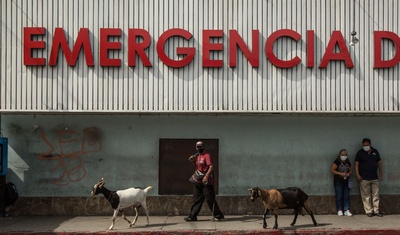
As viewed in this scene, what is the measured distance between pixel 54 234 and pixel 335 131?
23.7 feet

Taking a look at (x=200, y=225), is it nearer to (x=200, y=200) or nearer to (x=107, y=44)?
(x=200, y=200)

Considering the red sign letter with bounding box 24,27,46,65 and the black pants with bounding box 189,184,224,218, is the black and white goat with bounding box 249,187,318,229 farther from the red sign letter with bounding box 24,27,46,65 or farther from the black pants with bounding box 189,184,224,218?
the red sign letter with bounding box 24,27,46,65

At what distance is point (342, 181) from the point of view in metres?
13.0

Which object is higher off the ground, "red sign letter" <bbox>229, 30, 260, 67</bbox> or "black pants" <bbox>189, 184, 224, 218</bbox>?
"red sign letter" <bbox>229, 30, 260, 67</bbox>

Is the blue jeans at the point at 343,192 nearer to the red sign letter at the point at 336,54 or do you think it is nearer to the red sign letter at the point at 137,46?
the red sign letter at the point at 336,54

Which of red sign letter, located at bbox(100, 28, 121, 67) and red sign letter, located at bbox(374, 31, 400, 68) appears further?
red sign letter, located at bbox(374, 31, 400, 68)

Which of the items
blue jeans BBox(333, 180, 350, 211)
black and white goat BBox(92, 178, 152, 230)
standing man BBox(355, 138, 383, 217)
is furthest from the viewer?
blue jeans BBox(333, 180, 350, 211)

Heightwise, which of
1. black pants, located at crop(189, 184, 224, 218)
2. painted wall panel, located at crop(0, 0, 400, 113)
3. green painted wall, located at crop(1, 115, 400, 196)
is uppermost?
painted wall panel, located at crop(0, 0, 400, 113)

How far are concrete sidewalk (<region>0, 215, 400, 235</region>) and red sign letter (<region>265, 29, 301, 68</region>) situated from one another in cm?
375

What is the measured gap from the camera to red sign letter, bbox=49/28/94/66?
40.9 ft

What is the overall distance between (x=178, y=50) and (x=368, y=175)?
219 inches

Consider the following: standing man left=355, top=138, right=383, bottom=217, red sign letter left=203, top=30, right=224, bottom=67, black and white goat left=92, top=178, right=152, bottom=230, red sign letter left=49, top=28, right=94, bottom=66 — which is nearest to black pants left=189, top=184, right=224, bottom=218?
black and white goat left=92, top=178, right=152, bottom=230

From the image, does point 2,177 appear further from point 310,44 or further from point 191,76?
point 310,44

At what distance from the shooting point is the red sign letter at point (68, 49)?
40.9ft
